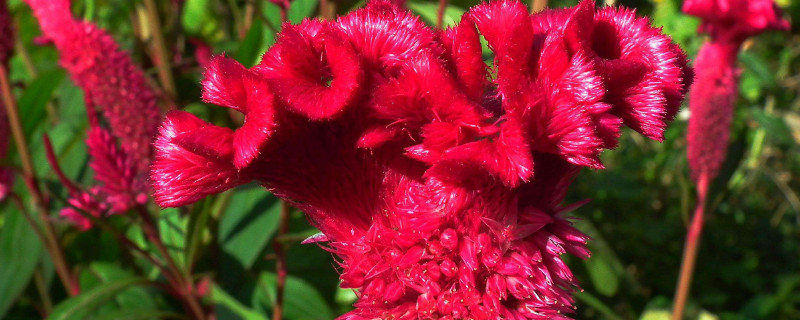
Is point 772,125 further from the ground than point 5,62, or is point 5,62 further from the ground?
point 5,62

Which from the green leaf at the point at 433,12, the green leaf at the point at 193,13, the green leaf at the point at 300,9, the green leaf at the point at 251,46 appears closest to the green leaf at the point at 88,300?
the green leaf at the point at 251,46

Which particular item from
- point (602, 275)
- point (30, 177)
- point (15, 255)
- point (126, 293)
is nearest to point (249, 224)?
point (126, 293)

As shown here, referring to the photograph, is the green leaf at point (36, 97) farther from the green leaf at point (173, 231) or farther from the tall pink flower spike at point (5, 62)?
the green leaf at point (173, 231)

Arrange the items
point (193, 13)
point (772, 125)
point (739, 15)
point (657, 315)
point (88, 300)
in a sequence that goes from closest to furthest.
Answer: point (88, 300) < point (739, 15) < point (657, 315) < point (772, 125) < point (193, 13)

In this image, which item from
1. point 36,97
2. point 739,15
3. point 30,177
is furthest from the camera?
point 36,97

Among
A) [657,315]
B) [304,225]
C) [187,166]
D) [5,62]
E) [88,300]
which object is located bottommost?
[657,315]

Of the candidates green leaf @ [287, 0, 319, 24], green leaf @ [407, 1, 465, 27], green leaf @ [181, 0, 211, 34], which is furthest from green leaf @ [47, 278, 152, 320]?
green leaf @ [181, 0, 211, 34]

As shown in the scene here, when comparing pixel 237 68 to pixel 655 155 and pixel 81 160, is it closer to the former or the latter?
pixel 81 160

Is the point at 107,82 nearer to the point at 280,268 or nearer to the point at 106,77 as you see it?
the point at 106,77
